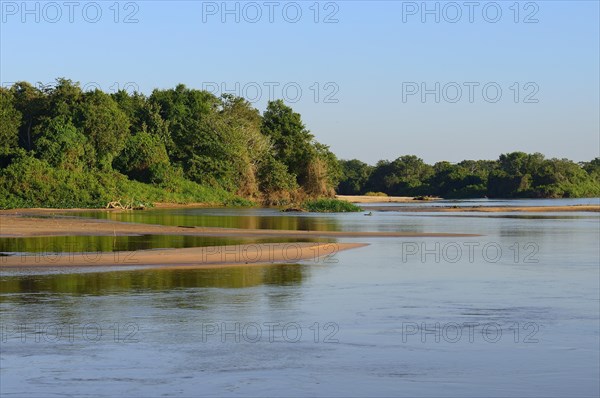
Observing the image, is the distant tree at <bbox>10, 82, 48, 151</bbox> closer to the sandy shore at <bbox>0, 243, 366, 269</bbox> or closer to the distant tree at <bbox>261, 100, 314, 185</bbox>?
the distant tree at <bbox>261, 100, 314, 185</bbox>

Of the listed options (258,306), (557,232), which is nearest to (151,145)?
(557,232)

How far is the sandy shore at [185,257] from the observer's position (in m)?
26.5

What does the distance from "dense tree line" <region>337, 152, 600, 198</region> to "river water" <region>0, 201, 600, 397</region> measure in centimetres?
12603

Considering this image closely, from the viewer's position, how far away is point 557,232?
4972 centimetres

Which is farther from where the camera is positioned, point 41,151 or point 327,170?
point 327,170

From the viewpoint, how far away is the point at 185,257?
2847 centimetres

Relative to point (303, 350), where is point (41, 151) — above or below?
above

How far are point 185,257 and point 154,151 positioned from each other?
6216 centimetres

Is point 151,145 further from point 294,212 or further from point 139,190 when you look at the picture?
point 294,212

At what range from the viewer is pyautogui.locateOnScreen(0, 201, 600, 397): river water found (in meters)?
12.0

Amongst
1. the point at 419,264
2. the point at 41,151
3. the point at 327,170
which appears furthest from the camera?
the point at 327,170

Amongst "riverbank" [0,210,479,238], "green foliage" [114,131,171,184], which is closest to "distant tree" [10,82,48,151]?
"green foliage" [114,131,171,184]

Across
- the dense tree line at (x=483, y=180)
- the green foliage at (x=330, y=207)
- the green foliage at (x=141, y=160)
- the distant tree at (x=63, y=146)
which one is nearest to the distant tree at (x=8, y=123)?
the distant tree at (x=63, y=146)

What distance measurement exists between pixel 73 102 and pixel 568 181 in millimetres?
103903
